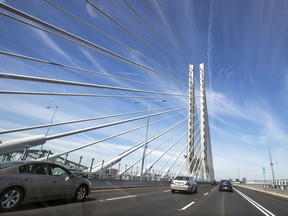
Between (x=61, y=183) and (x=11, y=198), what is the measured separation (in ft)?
5.93

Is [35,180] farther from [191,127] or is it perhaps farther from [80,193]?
[191,127]


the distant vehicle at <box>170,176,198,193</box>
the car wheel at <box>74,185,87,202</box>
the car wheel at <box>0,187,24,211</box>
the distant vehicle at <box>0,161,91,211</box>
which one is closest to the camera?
the car wheel at <box>0,187,24,211</box>

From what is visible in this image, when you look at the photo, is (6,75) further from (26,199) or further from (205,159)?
(205,159)

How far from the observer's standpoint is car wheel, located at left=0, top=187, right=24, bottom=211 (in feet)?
20.8

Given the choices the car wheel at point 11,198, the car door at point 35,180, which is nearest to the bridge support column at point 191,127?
the car door at point 35,180

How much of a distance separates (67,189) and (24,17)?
6164mm

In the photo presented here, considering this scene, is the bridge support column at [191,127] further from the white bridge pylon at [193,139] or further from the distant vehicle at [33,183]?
the distant vehicle at [33,183]

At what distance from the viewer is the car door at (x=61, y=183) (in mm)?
7845

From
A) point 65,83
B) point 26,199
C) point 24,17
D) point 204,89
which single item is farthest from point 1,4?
point 204,89

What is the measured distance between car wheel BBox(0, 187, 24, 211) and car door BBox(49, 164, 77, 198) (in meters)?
1.05

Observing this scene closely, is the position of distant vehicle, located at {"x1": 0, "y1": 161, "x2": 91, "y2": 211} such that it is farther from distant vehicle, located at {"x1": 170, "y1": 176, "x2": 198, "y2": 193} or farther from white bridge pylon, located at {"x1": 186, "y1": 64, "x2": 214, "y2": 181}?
white bridge pylon, located at {"x1": 186, "y1": 64, "x2": 214, "y2": 181}

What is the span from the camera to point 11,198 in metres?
6.54

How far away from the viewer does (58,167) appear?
333 inches

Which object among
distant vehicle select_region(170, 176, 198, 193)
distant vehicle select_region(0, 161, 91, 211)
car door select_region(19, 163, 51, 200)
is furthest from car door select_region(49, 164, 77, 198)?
distant vehicle select_region(170, 176, 198, 193)
